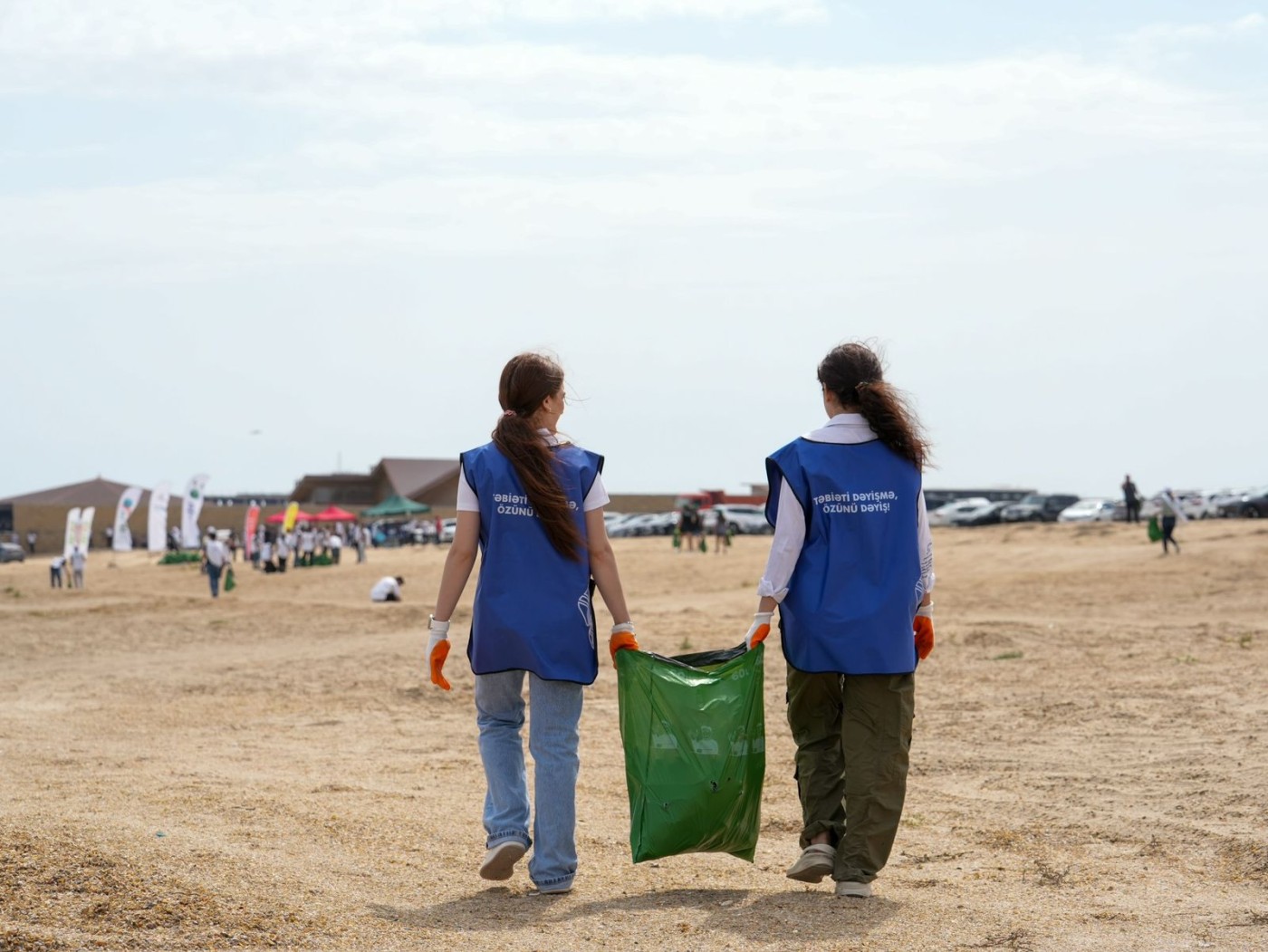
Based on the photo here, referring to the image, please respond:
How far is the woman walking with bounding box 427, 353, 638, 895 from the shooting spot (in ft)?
15.9

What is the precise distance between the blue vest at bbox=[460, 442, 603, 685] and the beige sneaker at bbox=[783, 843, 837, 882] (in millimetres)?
948

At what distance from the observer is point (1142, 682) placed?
36.0 feet

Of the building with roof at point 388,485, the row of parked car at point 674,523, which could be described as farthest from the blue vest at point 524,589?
the building with roof at point 388,485

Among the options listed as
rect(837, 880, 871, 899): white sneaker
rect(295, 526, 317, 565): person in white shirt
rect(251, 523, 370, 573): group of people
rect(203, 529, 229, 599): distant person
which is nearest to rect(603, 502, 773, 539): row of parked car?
rect(251, 523, 370, 573): group of people

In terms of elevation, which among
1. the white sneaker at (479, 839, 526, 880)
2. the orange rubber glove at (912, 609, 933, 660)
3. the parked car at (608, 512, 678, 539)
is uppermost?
the orange rubber glove at (912, 609, 933, 660)

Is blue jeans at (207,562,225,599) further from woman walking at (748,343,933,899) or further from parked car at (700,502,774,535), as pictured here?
parked car at (700,502,774,535)

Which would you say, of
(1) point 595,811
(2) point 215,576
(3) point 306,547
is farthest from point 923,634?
(3) point 306,547

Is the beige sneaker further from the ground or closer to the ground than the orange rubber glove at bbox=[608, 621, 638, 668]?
closer to the ground

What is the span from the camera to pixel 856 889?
15.6 feet

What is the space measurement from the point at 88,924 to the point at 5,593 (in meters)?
30.4

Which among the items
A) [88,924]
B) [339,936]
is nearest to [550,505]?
[339,936]

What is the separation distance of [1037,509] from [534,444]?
165ft

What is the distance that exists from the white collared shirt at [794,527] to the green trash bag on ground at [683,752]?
1.11 ft

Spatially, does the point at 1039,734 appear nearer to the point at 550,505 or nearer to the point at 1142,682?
the point at 1142,682
